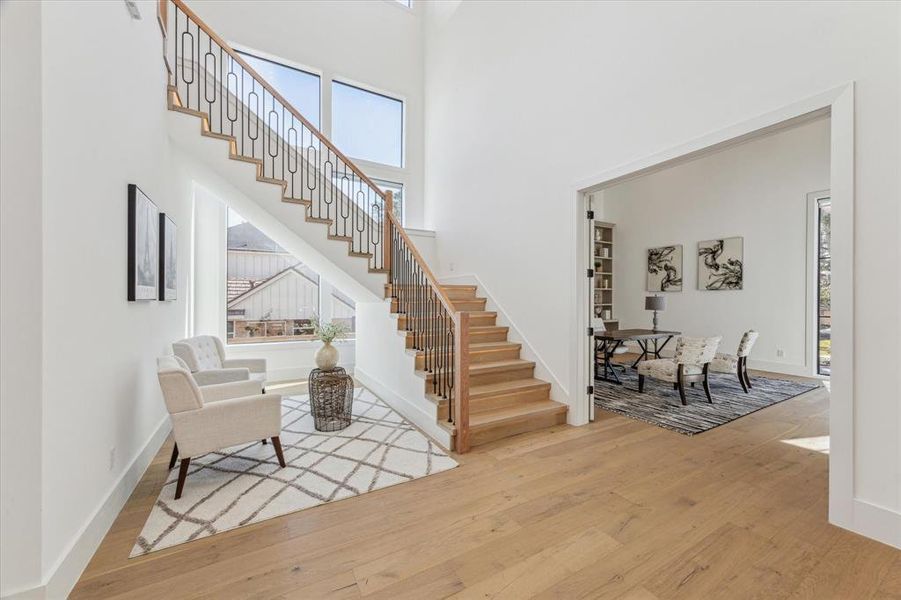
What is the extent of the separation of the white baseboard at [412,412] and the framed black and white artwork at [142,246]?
2.36 m

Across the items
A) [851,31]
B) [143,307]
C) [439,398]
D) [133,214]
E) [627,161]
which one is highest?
[851,31]

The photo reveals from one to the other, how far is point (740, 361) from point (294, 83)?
7.52 m

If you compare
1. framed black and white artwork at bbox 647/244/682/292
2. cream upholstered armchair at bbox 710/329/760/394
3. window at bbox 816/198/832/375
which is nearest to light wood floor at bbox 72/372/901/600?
cream upholstered armchair at bbox 710/329/760/394

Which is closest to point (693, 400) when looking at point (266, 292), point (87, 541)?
point (87, 541)

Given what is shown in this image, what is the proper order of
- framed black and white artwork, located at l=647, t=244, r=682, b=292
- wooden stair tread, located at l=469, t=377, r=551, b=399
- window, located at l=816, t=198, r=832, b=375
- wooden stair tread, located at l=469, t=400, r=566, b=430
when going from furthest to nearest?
1. framed black and white artwork, located at l=647, t=244, r=682, b=292
2. window, located at l=816, t=198, r=832, b=375
3. wooden stair tread, located at l=469, t=377, r=551, b=399
4. wooden stair tread, located at l=469, t=400, r=566, b=430

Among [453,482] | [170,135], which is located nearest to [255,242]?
[170,135]

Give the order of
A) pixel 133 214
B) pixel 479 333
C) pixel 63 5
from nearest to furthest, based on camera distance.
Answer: pixel 63 5 → pixel 133 214 → pixel 479 333

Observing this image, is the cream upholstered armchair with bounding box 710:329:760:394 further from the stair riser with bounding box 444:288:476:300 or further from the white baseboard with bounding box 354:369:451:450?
the white baseboard with bounding box 354:369:451:450

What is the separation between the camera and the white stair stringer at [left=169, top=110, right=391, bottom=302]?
3756 millimetres

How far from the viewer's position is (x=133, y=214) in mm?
2383

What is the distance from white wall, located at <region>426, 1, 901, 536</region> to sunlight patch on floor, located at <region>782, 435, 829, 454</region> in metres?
1.40

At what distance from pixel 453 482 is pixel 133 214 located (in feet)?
8.88

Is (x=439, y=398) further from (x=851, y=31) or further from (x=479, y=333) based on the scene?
(x=851, y=31)

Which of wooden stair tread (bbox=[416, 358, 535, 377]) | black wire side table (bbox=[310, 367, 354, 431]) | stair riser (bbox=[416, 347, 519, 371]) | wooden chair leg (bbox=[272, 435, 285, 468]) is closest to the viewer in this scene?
wooden chair leg (bbox=[272, 435, 285, 468])
